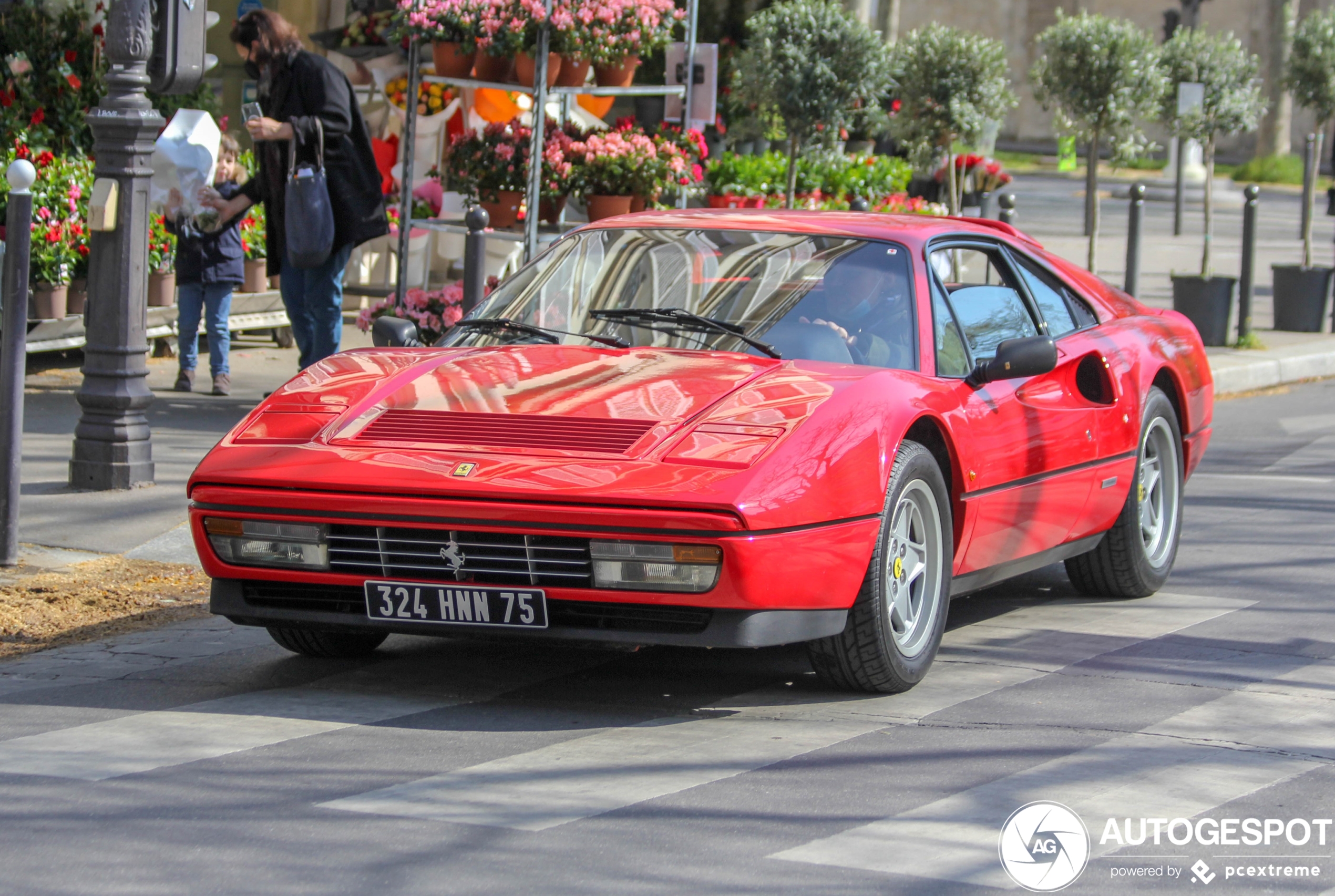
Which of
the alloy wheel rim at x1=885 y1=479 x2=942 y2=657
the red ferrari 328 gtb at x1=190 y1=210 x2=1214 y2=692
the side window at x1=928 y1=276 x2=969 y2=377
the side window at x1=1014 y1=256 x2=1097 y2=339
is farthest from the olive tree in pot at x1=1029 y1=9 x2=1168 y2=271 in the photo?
the alloy wheel rim at x1=885 y1=479 x2=942 y2=657

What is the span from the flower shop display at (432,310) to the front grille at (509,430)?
18.6 ft

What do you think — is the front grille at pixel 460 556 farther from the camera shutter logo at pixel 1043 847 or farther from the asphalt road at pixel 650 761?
the camera shutter logo at pixel 1043 847

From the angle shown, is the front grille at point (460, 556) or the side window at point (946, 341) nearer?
the front grille at point (460, 556)

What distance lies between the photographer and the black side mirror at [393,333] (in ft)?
A: 20.7

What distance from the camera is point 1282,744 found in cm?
490

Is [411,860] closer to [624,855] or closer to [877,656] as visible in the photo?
[624,855]

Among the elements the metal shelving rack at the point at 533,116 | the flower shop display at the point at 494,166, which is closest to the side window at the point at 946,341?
the metal shelving rack at the point at 533,116

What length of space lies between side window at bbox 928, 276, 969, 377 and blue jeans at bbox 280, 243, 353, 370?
4776 millimetres

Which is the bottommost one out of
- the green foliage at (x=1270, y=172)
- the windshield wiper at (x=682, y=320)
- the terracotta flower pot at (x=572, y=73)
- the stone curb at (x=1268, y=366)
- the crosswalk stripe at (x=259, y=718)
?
the crosswalk stripe at (x=259, y=718)

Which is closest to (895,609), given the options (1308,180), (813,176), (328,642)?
(328,642)

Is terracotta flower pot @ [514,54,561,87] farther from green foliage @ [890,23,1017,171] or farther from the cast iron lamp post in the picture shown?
green foliage @ [890,23,1017,171]

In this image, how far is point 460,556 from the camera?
16.1 feet

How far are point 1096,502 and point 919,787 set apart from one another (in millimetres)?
2435

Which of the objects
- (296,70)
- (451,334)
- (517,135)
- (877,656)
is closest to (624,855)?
(877,656)
